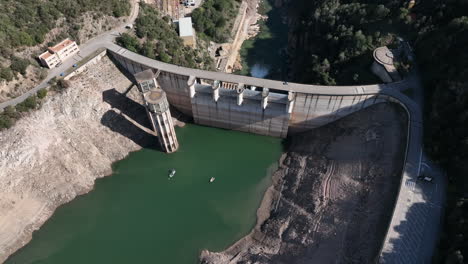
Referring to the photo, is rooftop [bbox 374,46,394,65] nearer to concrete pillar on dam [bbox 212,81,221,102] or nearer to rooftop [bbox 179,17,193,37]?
concrete pillar on dam [bbox 212,81,221,102]

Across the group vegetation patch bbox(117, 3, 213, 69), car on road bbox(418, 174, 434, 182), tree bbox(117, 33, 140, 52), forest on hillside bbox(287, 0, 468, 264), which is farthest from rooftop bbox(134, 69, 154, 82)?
car on road bbox(418, 174, 434, 182)

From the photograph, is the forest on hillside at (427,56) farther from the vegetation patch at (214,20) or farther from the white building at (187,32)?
the white building at (187,32)

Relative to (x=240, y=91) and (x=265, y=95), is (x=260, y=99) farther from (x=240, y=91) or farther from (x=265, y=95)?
(x=240, y=91)

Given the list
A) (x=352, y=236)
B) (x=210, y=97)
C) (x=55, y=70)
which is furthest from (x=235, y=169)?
(x=55, y=70)

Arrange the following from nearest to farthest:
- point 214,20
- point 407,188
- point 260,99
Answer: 1. point 407,188
2. point 260,99
3. point 214,20

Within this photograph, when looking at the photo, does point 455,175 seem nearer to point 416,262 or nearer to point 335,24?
point 416,262

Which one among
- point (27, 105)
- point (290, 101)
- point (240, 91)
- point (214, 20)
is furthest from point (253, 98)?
point (27, 105)
